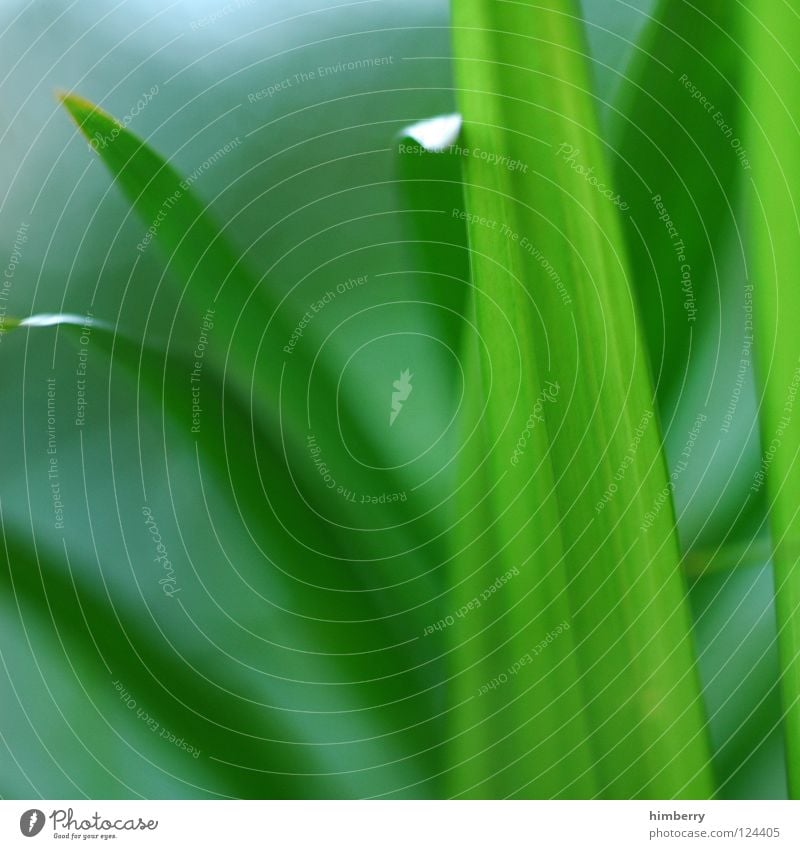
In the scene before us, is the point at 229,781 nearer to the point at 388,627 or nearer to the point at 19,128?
the point at 388,627

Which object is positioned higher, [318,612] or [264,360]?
[264,360]

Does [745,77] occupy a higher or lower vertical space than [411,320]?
higher

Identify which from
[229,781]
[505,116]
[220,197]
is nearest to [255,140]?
[220,197]
